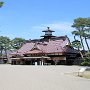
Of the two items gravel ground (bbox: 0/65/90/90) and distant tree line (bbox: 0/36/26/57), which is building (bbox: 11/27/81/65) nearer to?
distant tree line (bbox: 0/36/26/57)

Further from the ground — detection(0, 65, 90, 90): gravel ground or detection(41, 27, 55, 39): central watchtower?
detection(41, 27, 55, 39): central watchtower

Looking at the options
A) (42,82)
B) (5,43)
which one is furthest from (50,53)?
(42,82)

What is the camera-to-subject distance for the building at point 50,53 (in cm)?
7619

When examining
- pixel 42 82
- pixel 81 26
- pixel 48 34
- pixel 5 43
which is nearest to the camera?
pixel 42 82

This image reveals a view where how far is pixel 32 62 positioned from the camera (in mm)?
80750

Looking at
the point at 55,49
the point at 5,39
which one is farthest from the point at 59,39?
the point at 5,39

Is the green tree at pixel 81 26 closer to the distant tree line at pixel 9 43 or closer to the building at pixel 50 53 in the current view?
the building at pixel 50 53

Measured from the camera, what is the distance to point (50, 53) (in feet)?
254

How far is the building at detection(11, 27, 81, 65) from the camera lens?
76188 millimetres

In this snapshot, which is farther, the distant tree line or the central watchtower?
the distant tree line

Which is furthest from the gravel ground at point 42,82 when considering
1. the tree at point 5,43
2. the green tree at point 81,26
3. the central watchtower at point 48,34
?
the tree at point 5,43

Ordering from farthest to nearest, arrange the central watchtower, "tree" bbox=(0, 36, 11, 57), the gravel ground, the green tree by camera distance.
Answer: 1. "tree" bbox=(0, 36, 11, 57)
2. the central watchtower
3. the green tree
4. the gravel ground

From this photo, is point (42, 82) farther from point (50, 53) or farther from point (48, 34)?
point (48, 34)

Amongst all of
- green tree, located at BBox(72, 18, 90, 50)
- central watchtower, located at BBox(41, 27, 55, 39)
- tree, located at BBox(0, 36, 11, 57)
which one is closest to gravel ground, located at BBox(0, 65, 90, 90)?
green tree, located at BBox(72, 18, 90, 50)
